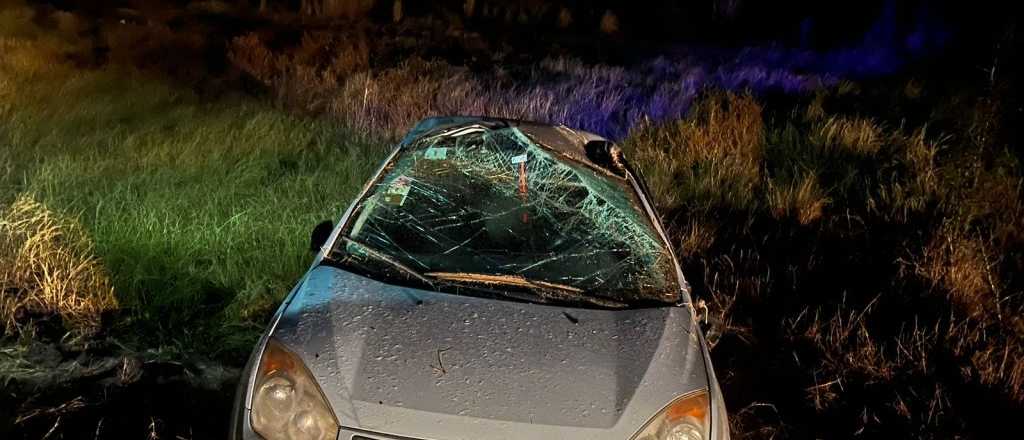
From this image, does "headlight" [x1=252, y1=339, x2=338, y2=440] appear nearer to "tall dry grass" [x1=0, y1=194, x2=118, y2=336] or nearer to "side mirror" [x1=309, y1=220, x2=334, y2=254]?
"side mirror" [x1=309, y1=220, x2=334, y2=254]

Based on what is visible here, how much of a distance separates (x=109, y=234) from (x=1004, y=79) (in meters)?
5.64

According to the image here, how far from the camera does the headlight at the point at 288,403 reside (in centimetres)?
224

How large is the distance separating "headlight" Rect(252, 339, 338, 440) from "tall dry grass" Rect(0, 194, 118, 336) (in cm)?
192

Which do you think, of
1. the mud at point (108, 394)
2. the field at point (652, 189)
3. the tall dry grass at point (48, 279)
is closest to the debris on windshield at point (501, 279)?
the field at point (652, 189)

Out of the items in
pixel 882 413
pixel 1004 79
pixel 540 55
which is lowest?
Result: pixel 540 55

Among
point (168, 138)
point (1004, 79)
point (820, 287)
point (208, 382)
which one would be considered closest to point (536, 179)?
point (208, 382)

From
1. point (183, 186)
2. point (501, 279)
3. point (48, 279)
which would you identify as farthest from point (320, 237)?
point (183, 186)

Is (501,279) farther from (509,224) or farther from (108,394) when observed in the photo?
(108,394)

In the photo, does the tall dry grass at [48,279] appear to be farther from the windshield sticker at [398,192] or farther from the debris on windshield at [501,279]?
the debris on windshield at [501,279]

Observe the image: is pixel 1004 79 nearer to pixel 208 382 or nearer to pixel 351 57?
pixel 208 382

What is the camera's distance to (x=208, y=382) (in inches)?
138

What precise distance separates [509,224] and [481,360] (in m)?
1.17

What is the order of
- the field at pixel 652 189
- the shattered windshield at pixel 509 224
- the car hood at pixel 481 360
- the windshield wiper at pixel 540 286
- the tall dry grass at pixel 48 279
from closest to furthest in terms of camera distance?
the car hood at pixel 481 360 → the windshield wiper at pixel 540 286 → the shattered windshield at pixel 509 224 → the field at pixel 652 189 → the tall dry grass at pixel 48 279

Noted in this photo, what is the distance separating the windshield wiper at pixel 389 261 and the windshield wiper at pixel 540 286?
0.14ft
